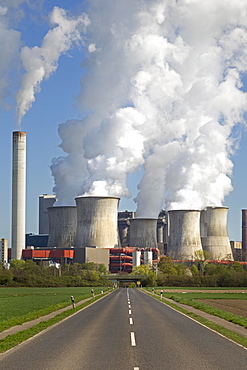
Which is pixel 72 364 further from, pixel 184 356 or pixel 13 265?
pixel 13 265

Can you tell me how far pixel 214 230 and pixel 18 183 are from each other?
36.8m

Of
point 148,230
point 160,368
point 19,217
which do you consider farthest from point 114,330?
point 148,230

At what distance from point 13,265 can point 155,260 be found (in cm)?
2910

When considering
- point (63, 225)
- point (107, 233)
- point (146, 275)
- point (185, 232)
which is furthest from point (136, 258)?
point (107, 233)

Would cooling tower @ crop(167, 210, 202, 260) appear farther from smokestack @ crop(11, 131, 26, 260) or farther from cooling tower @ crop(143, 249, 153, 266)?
smokestack @ crop(11, 131, 26, 260)

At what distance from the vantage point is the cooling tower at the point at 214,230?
10569cm

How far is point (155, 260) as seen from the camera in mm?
112375

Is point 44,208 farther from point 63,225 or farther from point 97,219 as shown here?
point 97,219

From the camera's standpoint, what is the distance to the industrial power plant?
9131 centimetres

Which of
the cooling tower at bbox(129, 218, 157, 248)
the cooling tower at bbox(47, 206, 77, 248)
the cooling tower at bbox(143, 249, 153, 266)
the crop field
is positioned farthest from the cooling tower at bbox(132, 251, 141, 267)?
the crop field

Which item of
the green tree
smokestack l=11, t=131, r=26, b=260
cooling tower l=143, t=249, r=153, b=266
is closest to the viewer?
the green tree

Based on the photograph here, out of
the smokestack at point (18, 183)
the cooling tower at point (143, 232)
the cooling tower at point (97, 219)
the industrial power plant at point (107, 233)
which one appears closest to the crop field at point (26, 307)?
the cooling tower at point (97, 219)

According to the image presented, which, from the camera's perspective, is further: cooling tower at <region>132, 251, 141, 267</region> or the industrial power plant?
cooling tower at <region>132, 251, 141, 267</region>

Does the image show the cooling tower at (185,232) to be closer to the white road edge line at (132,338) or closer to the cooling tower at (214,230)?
the cooling tower at (214,230)
